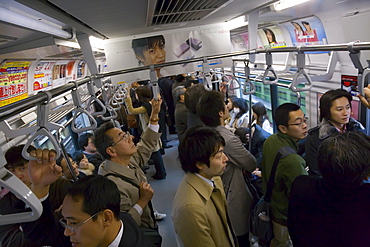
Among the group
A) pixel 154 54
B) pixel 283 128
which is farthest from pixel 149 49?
pixel 283 128

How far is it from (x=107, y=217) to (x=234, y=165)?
5.06ft

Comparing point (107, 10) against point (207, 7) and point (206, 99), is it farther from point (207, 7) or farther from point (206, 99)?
point (206, 99)

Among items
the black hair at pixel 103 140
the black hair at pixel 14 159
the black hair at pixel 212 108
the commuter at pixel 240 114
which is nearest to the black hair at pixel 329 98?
the black hair at pixel 212 108

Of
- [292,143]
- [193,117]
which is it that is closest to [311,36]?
[193,117]

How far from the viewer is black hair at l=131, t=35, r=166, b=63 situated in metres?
3.78

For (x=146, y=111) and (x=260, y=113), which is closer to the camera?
(x=260, y=113)

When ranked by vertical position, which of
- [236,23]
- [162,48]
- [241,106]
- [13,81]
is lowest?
[241,106]

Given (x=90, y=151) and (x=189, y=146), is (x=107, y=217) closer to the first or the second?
(x=189, y=146)

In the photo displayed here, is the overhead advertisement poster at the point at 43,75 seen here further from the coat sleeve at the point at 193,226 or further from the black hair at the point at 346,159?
the black hair at the point at 346,159

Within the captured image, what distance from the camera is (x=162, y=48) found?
3.86 metres

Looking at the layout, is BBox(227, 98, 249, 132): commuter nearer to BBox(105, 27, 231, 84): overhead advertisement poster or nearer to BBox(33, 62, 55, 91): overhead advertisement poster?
BBox(105, 27, 231, 84): overhead advertisement poster

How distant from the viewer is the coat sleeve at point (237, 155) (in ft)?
8.77

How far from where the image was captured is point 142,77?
397cm

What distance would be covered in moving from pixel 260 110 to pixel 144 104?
8.84ft
